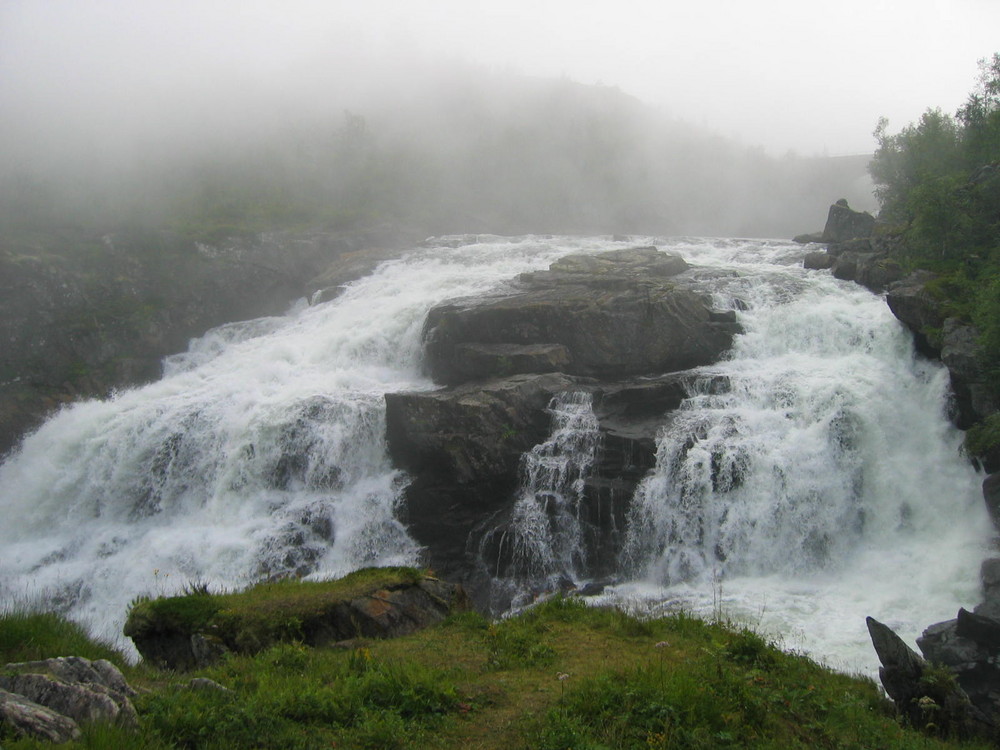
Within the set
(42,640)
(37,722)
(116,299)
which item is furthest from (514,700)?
(116,299)

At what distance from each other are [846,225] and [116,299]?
39.8 meters

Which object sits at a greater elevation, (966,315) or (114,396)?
(966,315)

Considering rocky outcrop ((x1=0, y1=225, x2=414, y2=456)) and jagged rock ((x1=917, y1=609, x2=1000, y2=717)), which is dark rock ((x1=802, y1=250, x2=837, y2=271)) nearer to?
jagged rock ((x1=917, y1=609, x2=1000, y2=717))

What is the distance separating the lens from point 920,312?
2198 cm

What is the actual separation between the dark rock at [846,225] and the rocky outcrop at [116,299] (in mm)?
27601

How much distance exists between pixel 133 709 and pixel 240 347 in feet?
99.1

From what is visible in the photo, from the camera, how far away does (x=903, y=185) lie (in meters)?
41.1

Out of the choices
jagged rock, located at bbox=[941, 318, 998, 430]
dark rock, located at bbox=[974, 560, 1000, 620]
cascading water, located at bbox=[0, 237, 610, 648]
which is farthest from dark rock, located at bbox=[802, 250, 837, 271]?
dark rock, located at bbox=[974, 560, 1000, 620]

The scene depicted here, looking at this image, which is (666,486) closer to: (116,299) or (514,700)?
(514,700)

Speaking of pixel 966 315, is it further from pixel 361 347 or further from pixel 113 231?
pixel 113 231

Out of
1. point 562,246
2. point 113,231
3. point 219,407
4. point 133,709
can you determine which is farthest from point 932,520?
point 113,231

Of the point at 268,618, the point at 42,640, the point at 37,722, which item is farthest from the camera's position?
the point at 268,618

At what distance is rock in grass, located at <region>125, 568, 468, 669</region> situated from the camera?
9.86 m

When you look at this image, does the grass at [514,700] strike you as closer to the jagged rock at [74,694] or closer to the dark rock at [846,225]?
the jagged rock at [74,694]
